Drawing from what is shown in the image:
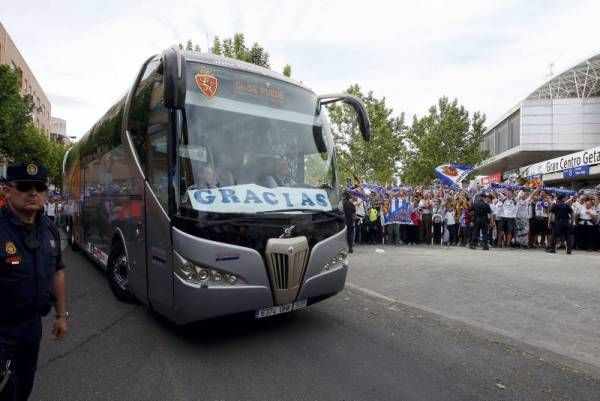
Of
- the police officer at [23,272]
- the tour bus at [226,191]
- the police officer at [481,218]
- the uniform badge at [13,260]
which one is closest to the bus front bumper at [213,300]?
the tour bus at [226,191]

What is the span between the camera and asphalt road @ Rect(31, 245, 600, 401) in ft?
11.9

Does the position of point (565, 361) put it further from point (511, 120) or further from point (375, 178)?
point (511, 120)

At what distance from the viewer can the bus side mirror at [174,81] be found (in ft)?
13.4

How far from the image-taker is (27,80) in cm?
4644

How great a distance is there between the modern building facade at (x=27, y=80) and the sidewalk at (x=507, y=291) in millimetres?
28158

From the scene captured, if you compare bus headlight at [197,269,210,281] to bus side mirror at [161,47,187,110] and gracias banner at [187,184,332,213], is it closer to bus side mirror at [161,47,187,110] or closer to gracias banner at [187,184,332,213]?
gracias banner at [187,184,332,213]

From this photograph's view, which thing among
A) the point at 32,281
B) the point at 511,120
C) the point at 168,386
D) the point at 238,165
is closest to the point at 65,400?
the point at 168,386

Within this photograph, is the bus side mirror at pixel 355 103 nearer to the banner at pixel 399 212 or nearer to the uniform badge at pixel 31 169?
the uniform badge at pixel 31 169

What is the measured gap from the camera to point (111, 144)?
6793 mm

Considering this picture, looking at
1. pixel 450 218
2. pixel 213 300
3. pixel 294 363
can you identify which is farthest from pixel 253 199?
pixel 450 218

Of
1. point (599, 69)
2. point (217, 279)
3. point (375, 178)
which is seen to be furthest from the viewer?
point (599, 69)

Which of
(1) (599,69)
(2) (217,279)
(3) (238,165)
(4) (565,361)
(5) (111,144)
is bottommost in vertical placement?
(4) (565,361)

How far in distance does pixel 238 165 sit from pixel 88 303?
12.1 ft

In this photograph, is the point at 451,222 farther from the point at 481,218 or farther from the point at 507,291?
the point at 507,291
